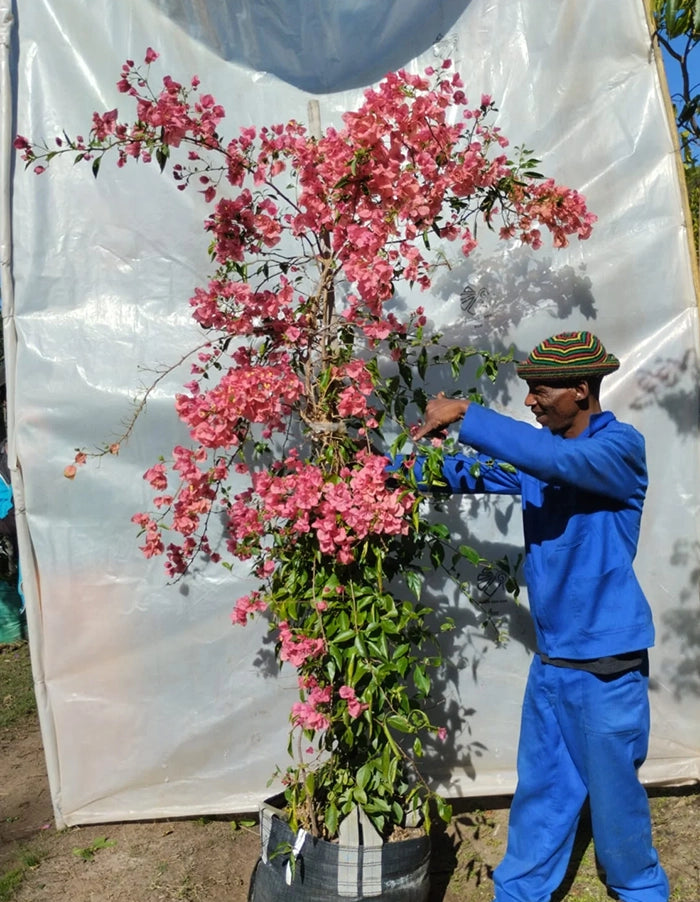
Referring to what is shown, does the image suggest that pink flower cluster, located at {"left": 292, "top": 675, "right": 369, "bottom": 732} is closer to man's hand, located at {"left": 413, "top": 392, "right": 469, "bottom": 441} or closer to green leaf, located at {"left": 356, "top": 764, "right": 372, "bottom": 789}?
green leaf, located at {"left": 356, "top": 764, "right": 372, "bottom": 789}

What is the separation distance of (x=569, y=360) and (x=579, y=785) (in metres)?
1.15

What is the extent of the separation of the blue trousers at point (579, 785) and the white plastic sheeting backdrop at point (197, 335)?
0.64 m

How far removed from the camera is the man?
233cm

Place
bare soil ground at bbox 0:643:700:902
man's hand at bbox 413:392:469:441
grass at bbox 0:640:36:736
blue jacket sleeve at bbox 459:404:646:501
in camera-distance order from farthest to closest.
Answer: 1. grass at bbox 0:640:36:736
2. bare soil ground at bbox 0:643:700:902
3. man's hand at bbox 413:392:469:441
4. blue jacket sleeve at bbox 459:404:646:501

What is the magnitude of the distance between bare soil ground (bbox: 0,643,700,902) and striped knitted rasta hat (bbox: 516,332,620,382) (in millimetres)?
1584

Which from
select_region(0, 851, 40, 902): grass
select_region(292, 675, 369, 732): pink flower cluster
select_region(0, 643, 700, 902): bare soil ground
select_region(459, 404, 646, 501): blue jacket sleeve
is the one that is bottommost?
select_region(0, 851, 40, 902): grass

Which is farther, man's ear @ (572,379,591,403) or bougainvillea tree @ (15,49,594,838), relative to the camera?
man's ear @ (572,379,591,403)

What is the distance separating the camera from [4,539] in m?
5.24

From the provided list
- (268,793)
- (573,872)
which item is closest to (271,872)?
(268,793)

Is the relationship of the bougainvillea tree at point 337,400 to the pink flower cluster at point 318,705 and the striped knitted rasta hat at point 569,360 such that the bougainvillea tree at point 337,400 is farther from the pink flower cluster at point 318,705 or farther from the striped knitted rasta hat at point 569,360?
the striped knitted rasta hat at point 569,360

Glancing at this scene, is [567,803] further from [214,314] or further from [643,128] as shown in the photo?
[643,128]

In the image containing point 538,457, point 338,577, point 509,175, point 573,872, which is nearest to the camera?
point 538,457

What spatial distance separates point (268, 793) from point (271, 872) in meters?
0.72

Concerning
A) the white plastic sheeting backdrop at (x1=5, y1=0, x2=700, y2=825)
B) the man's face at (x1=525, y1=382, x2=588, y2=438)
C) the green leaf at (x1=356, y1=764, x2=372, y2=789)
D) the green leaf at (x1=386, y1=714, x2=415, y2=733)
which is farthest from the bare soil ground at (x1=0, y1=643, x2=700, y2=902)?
the man's face at (x1=525, y1=382, x2=588, y2=438)
